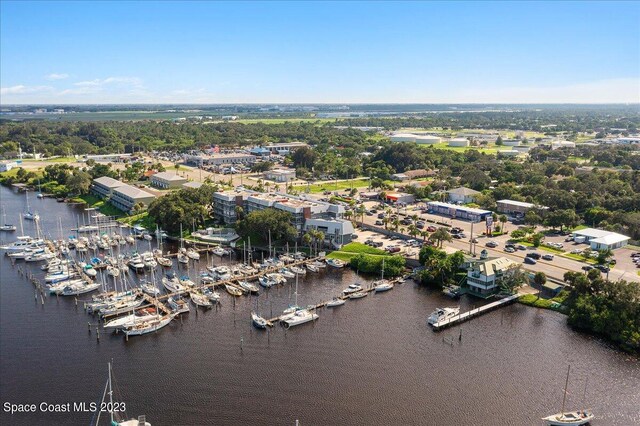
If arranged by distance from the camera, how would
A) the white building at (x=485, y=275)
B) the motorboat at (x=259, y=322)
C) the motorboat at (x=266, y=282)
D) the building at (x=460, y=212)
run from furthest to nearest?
the building at (x=460, y=212)
the motorboat at (x=266, y=282)
the white building at (x=485, y=275)
the motorboat at (x=259, y=322)

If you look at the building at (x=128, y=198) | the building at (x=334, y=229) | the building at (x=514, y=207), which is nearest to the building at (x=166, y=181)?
the building at (x=128, y=198)

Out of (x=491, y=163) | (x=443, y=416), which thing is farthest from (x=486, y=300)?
(x=491, y=163)

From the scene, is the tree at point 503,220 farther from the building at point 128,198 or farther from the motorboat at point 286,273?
the building at point 128,198

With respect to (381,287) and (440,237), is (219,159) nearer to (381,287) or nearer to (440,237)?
(440,237)

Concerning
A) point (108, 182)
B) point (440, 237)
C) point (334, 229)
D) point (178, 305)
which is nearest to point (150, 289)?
point (178, 305)

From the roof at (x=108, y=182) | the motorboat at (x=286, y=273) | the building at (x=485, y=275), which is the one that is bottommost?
the motorboat at (x=286, y=273)

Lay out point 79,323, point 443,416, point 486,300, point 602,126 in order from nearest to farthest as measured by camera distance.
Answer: point 443,416 < point 79,323 < point 486,300 < point 602,126

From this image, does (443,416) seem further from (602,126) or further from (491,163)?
(602,126)

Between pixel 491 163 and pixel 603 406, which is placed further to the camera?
pixel 491 163

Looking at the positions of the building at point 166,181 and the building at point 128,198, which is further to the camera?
the building at point 166,181
